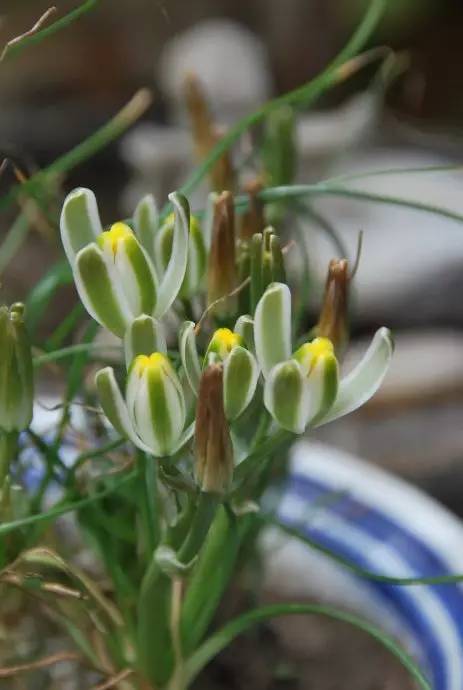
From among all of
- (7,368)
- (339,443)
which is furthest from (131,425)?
(339,443)

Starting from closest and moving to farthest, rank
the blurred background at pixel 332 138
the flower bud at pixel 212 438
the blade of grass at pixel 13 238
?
1. the flower bud at pixel 212 438
2. the blade of grass at pixel 13 238
3. the blurred background at pixel 332 138

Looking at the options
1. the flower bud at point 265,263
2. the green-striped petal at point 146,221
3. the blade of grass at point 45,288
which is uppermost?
the green-striped petal at point 146,221

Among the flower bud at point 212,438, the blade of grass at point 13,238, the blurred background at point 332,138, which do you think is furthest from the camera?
the blurred background at point 332,138

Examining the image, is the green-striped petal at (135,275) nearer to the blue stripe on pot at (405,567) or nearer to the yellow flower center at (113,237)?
the yellow flower center at (113,237)

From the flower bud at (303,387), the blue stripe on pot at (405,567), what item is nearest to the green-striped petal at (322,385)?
the flower bud at (303,387)

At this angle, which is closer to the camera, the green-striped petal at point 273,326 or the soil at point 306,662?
the green-striped petal at point 273,326

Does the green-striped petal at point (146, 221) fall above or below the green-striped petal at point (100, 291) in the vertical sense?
above

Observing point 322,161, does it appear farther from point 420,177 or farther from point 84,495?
point 84,495
